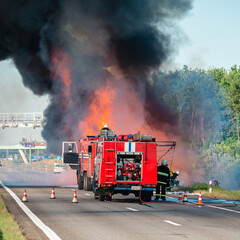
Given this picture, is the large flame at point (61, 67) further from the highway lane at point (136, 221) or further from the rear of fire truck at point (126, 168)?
the highway lane at point (136, 221)

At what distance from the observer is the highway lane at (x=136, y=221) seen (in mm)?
15469

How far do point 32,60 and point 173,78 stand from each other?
20.1 metres

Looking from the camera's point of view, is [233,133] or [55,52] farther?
[233,133]

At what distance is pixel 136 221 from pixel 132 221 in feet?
0.40

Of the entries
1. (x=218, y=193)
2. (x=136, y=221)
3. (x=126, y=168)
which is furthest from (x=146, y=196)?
(x=136, y=221)

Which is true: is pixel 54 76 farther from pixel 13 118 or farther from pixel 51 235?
pixel 13 118

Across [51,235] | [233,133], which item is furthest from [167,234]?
[233,133]

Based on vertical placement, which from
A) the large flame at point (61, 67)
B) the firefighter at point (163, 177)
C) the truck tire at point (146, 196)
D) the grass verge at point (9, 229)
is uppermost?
the large flame at point (61, 67)

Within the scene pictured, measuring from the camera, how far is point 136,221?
19.0 m

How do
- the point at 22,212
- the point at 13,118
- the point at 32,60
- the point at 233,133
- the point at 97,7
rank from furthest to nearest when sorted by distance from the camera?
the point at 13,118 → the point at 233,133 → the point at 32,60 → the point at 97,7 → the point at 22,212

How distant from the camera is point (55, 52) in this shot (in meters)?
54.9

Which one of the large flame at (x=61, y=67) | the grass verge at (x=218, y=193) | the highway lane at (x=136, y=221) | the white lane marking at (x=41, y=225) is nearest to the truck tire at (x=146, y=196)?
the highway lane at (x=136, y=221)

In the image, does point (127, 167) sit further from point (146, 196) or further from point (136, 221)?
point (136, 221)

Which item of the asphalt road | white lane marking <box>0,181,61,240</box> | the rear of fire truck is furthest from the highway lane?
the rear of fire truck
